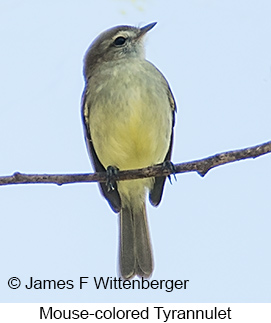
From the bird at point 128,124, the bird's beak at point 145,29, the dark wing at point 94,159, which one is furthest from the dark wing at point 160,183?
the bird's beak at point 145,29

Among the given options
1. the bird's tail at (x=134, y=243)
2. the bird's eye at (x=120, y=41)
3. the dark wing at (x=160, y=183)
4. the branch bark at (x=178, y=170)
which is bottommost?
the branch bark at (x=178, y=170)

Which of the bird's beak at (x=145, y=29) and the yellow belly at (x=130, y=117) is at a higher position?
the bird's beak at (x=145, y=29)

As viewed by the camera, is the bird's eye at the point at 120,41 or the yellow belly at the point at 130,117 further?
the bird's eye at the point at 120,41

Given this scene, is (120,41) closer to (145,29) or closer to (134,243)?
(145,29)

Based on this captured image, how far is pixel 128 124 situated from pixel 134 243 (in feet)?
3.92

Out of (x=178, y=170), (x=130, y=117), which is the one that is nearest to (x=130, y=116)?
(x=130, y=117)

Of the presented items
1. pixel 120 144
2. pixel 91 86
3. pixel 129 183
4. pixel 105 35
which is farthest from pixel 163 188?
pixel 105 35

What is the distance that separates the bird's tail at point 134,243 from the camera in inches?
203

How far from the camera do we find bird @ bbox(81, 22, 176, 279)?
4695mm

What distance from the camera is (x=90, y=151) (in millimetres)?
5133

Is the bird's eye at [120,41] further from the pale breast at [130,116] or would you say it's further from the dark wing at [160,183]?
the dark wing at [160,183]

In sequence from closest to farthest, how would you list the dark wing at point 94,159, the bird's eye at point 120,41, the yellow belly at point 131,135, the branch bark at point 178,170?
the branch bark at point 178,170 → the yellow belly at point 131,135 → the dark wing at point 94,159 → the bird's eye at point 120,41

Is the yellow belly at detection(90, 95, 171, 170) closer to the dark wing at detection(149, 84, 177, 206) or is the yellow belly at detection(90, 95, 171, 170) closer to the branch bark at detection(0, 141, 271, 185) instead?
the dark wing at detection(149, 84, 177, 206)

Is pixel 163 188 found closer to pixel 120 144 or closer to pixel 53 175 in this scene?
pixel 120 144
